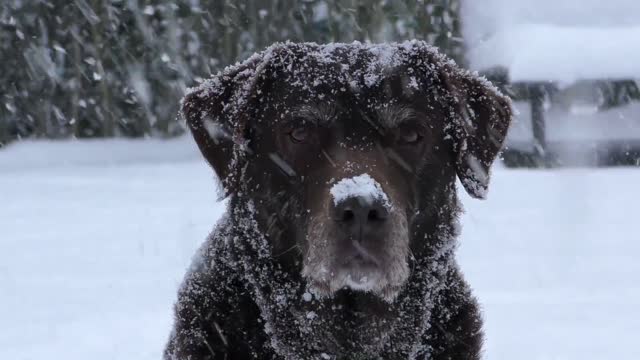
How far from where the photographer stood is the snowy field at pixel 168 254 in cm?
475

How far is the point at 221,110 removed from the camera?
3070mm

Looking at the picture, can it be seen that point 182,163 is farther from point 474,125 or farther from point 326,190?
point 326,190

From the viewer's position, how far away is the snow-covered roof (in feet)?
29.9

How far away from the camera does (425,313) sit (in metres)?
3.04

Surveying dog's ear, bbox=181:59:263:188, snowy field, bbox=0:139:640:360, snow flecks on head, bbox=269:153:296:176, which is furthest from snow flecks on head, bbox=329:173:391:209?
snowy field, bbox=0:139:640:360

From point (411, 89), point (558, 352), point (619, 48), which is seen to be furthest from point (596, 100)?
point (411, 89)

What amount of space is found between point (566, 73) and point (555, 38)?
33.6 inches

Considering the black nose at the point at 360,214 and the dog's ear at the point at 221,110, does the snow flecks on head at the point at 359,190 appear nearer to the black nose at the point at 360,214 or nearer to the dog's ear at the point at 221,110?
the black nose at the point at 360,214

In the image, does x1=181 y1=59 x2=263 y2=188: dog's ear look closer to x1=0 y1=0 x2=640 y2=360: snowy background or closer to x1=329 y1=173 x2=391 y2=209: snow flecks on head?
x1=329 y1=173 x2=391 y2=209: snow flecks on head

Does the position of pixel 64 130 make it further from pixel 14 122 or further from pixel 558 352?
pixel 558 352

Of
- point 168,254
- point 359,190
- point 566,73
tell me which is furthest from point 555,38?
Result: point 359,190

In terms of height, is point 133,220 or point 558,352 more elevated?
point 558,352

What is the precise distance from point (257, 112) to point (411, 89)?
53 centimetres

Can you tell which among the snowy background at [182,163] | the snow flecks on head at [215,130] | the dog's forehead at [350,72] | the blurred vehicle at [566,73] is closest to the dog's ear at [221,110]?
the snow flecks on head at [215,130]
